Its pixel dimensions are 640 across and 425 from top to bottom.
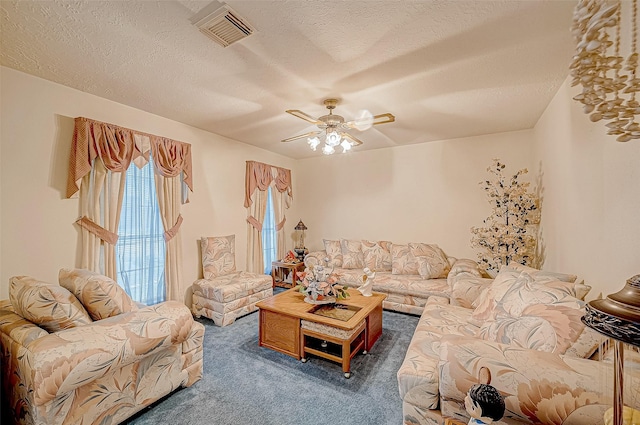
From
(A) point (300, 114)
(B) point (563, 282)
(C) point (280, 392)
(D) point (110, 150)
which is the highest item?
(A) point (300, 114)

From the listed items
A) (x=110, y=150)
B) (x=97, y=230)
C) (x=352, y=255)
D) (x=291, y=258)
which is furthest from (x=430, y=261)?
(x=110, y=150)

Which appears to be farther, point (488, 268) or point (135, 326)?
point (488, 268)

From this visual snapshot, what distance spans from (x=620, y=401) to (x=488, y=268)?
3.20m

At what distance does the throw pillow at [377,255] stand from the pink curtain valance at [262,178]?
211cm

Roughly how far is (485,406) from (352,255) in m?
3.69

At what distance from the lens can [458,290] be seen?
2.74 metres

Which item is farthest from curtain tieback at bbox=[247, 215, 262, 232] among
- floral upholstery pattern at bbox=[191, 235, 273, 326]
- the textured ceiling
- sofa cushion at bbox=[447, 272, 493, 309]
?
sofa cushion at bbox=[447, 272, 493, 309]

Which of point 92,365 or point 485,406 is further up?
point 485,406

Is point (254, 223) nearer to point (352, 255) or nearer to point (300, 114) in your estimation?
point (352, 255)

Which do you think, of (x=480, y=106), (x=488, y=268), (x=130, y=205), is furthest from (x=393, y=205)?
(x=130, y=205)

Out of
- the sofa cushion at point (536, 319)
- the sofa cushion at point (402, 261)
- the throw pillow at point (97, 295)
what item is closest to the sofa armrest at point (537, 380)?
the sofa cushion at point (536, 319)

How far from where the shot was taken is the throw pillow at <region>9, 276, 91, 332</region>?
155 centimetres

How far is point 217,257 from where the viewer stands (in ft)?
12.3

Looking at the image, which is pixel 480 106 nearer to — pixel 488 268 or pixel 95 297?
pixel 488 268
